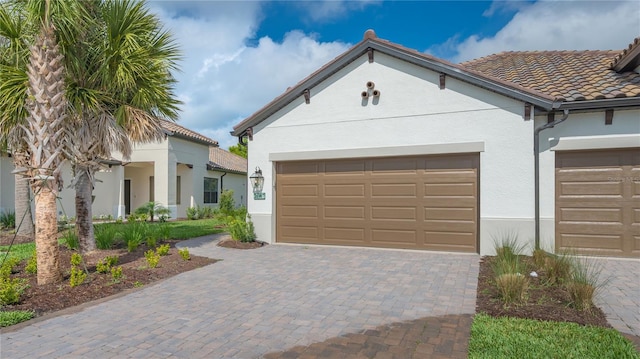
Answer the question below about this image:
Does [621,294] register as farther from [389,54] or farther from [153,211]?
[153,211]

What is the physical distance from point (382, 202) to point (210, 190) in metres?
16.6

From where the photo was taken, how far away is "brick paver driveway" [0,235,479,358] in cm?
425

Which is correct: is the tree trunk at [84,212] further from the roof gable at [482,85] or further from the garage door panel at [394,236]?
the garage door panel at [394,236]

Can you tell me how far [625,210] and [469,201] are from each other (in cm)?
342

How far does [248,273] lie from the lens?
7738 millimetres

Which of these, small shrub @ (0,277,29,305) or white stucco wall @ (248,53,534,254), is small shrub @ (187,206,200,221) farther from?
small shrub @ (0,277,29,305)

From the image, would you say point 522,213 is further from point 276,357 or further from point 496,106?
point 276,357

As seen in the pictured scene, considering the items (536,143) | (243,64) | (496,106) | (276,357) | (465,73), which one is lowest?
(276,357)

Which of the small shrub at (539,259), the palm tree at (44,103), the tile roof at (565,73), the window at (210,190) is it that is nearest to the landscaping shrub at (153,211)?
the window at (210,190)

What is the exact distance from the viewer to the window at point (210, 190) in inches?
940

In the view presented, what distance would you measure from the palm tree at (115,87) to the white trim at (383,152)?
359cm

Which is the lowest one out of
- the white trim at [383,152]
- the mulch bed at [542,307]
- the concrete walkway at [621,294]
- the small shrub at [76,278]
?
the concrete walkway at [621,294]

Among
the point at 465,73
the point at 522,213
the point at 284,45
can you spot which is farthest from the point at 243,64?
the point at 522,213

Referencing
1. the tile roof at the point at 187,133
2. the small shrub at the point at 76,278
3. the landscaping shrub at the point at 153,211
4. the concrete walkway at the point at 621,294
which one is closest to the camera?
the concrete walkway at the point at 621,294
